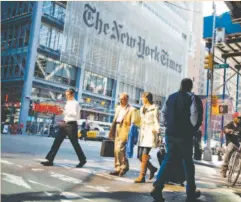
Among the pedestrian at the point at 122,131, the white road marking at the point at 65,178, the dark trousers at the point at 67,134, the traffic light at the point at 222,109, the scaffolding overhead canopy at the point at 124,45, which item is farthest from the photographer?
the scaffolding overhead canopy at the point at 124,45

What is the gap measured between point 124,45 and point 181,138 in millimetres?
35326

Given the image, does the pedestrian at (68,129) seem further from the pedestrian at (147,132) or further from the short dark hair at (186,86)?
the short dark hair at (186,86)

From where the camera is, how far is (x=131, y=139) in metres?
5.88

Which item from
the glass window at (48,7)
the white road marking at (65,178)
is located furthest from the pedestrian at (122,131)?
the glass window at (48,7)

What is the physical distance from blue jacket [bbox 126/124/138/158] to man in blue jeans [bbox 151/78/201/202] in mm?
1639

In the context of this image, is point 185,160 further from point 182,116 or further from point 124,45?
point 124,45

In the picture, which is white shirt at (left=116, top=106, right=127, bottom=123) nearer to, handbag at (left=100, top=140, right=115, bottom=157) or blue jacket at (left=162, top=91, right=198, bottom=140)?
handbag at (left=100, top=140, right=115, bottom=157)

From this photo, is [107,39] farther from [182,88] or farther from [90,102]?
[182,88]

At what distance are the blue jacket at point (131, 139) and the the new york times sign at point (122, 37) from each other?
28.9 m

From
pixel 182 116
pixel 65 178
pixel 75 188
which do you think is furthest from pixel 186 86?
pixel 65 178

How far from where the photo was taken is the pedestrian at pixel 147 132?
17.9 ft

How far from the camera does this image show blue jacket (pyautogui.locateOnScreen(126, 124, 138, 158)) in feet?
19.0

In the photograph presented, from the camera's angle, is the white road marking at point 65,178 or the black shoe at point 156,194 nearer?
the black shoe at point 156,194

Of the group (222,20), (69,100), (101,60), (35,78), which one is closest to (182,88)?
(69,100)
